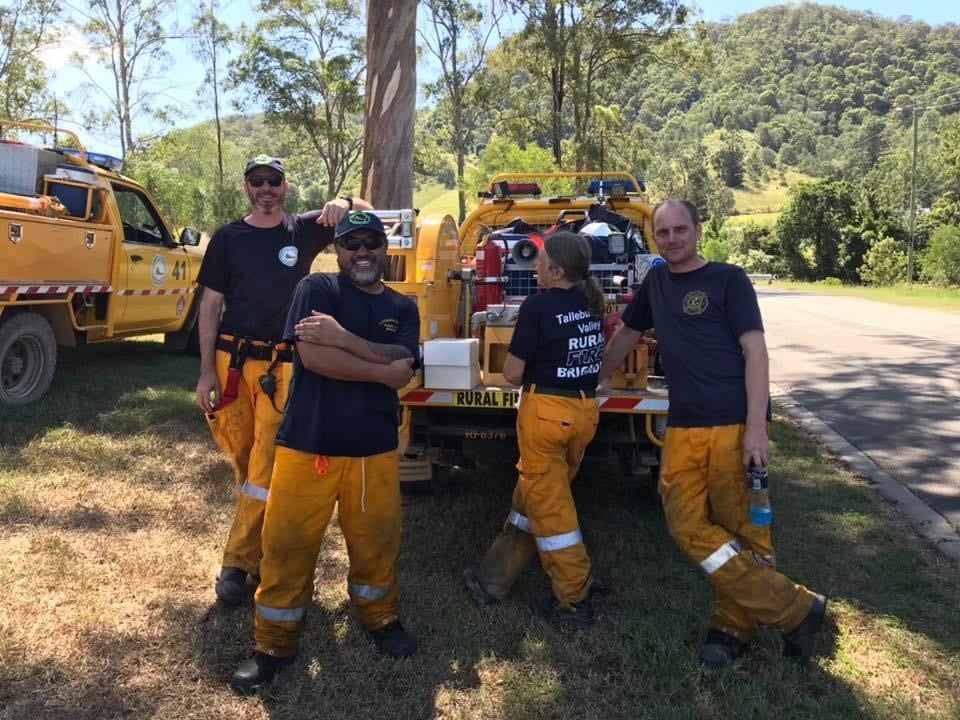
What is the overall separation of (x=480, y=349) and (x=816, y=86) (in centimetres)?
17155

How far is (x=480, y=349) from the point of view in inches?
173

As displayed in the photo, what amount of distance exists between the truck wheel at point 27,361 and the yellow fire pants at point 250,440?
13.7 feet

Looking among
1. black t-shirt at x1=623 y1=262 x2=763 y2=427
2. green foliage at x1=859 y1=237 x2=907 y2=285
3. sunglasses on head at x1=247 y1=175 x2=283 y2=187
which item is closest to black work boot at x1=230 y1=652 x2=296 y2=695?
Result: black t-shirt at x1=623 y1=262 x2=763 y2=427

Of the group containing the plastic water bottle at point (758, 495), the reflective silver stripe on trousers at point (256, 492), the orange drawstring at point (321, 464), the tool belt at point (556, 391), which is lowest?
the reflective silver stripe on trousers at point (256, 492)

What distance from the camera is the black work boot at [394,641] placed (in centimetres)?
311

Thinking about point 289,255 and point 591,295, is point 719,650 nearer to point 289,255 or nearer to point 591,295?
point 591,295

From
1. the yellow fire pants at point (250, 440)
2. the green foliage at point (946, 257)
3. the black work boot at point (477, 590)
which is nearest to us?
the yellow fire pants at point (250, 440)

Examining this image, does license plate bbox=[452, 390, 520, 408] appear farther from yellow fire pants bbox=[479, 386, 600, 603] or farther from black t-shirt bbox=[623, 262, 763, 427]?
black t-shirt bbox=[623, 262, 763, 427]

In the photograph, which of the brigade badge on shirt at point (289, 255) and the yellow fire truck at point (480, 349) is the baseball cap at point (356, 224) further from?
the yellow fire truck at point (480, 349)

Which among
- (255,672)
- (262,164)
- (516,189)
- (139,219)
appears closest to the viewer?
(255,672)

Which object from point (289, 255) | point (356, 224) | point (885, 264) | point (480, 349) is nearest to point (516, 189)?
point (480, 349)

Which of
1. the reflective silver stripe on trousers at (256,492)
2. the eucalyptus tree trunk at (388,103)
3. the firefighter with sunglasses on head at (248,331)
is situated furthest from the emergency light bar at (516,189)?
the reflective silver stripe on trousers at (256,492)

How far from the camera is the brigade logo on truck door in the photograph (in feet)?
28.1

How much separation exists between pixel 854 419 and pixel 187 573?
664 cm
